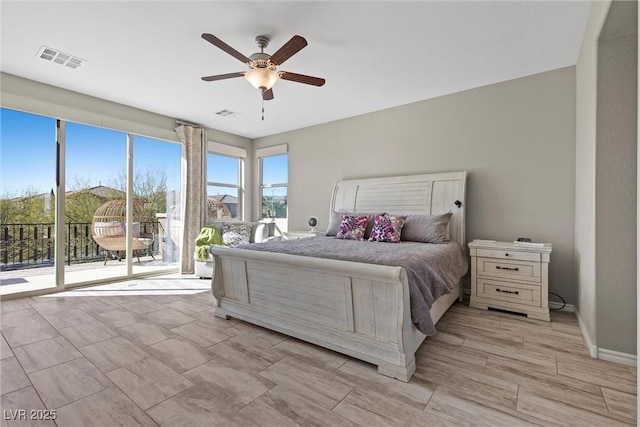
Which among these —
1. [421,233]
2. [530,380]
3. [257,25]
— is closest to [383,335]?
[530,380]

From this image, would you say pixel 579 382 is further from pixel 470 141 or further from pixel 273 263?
pixel 470 141

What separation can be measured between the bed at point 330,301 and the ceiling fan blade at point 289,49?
1.56 meters

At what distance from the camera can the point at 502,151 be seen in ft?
11.3

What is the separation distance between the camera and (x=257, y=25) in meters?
2.44

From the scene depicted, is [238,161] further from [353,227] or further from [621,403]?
→ [621,403]

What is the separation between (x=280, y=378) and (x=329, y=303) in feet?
1.93

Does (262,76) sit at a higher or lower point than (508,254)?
higher

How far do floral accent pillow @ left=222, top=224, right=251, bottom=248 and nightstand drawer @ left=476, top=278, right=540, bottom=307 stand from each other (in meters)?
3.55

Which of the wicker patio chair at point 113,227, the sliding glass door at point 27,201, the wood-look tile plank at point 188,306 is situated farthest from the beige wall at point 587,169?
the sliding glass door at point 27,201

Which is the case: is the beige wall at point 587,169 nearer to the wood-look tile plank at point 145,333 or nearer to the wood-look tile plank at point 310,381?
the wood-look tile plank at point 310,381

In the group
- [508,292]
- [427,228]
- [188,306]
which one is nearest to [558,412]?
[508,292]

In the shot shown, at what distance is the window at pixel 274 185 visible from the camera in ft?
19.1

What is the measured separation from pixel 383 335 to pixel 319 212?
11.0ft

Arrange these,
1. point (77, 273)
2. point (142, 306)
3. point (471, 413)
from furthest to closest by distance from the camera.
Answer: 1. point (77, 273)
2. point (142, 306)
3. point (471, 413)
